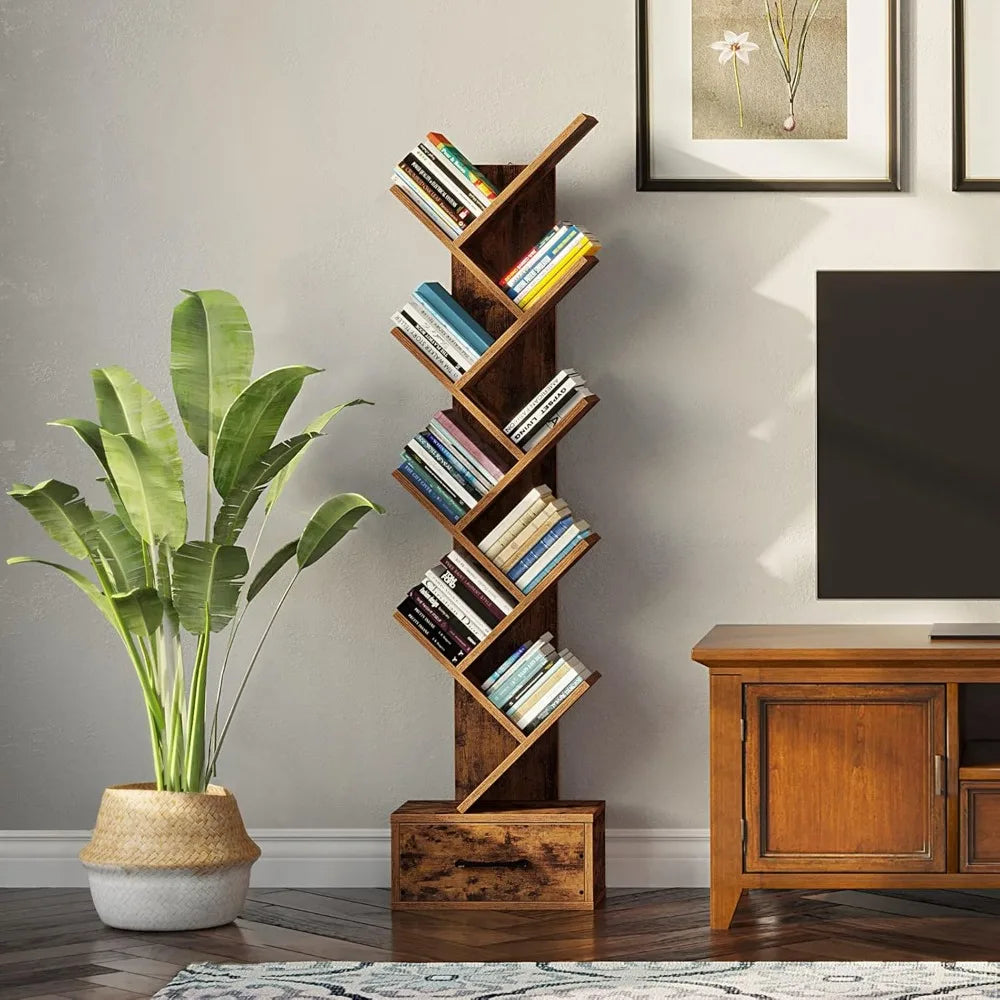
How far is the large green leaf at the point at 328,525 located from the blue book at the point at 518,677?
457 mm

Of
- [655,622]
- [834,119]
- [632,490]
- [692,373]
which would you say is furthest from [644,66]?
[655,622]

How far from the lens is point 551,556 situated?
3262mm

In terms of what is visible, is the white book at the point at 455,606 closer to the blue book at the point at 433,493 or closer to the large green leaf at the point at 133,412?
the blue book at the point at 433,493

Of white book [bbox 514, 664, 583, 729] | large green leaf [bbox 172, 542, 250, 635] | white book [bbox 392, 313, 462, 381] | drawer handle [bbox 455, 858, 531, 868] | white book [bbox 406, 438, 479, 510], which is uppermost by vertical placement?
white book [bbox 392, 313, 462, 381]

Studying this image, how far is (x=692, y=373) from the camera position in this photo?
3506mm

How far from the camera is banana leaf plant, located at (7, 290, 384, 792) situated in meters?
2.98

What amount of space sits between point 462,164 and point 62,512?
113cm

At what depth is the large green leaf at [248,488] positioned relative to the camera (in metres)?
3.09

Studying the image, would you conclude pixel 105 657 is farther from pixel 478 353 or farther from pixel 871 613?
pixel 871 613

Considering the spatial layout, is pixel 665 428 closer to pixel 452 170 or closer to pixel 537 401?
pixel 537 401

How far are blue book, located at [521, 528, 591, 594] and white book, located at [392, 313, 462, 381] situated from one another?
1.44ft

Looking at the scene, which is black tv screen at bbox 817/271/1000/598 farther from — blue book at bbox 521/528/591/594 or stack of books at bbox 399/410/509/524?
stack of books at bbox 399/410/509/524

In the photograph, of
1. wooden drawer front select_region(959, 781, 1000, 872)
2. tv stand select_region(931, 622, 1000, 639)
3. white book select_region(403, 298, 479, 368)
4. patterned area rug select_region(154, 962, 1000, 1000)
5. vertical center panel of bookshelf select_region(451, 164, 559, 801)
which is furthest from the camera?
vertical center panel of bookshelf select_region(451, 164, 559, 801)

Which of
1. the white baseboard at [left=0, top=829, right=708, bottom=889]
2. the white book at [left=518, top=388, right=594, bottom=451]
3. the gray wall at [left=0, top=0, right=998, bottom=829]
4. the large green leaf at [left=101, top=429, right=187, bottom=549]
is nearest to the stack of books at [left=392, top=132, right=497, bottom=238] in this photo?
the gray wall at [left=0, top=0, right=998, bottom=829]
